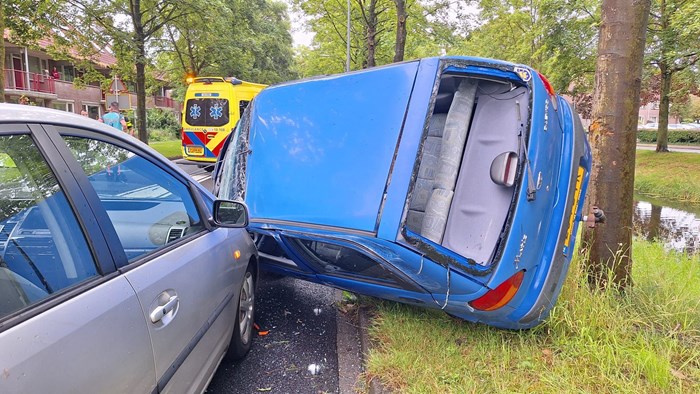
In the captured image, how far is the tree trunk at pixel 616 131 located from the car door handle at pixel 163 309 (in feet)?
9.39

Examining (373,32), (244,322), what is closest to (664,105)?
(373,32)

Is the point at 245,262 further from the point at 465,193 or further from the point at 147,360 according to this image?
the point at 465,193

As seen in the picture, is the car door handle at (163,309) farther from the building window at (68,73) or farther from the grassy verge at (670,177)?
the building window at (68,73)

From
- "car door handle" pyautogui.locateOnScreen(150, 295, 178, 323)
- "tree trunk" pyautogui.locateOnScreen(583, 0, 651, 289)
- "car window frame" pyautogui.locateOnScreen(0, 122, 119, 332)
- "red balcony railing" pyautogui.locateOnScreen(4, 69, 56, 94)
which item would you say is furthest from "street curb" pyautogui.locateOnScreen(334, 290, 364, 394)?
"red balcony railing" pyautogui.locateOnScreen(4, 69, 56, 94)

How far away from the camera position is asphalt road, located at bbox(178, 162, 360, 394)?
279 cm

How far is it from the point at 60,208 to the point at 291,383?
185 centimetres

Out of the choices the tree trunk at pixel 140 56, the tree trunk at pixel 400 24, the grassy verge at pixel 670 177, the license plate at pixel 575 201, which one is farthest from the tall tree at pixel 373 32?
the license plate at pixel 575 201

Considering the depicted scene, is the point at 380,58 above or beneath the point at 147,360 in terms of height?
above

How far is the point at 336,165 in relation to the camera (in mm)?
2877

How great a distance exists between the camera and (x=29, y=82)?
83.8 feet

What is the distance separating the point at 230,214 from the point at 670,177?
17.2m

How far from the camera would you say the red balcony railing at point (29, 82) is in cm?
2431

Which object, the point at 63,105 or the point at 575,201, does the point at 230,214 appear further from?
the point at 63,105

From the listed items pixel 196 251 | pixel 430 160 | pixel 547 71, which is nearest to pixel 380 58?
pixel 547 71
